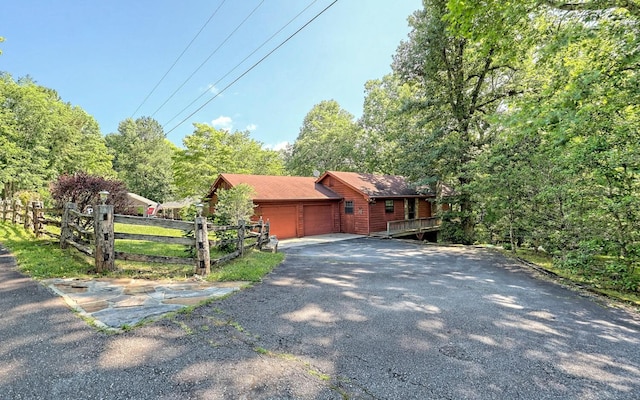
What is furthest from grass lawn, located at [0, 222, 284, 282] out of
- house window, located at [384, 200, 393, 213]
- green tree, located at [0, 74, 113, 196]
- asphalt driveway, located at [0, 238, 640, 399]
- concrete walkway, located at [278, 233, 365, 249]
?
green tree, located at [0, 74, 113, 196]

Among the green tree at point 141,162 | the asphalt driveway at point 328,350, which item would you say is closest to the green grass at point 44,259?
the asphalt driveway at point 328,350

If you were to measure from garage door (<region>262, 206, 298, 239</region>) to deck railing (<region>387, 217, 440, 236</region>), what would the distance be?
19.6ft

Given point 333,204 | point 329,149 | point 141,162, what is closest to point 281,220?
point 333,204

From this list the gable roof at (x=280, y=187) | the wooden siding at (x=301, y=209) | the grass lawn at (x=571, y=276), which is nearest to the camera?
the grass lawn at (x=571, y=276)

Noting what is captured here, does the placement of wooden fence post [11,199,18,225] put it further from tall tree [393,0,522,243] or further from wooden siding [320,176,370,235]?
tall tree [393,0,522,243]

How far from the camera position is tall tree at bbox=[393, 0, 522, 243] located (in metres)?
15.6

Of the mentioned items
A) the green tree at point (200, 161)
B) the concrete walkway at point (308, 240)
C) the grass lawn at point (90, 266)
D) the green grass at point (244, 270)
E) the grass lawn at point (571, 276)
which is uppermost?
the green tree at point (200, 161)

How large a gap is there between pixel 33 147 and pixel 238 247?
23940 millimetres

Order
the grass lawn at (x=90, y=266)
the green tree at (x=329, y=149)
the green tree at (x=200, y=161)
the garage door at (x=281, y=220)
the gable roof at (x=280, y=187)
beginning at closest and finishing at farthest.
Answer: the grass lawn at (x=90, y=266) → the garage door at (x=281, y=220) → the gable roof at (x=280, y=187) → the green tree at (x=200, y=161) → the green tree at (x=329, y=149)

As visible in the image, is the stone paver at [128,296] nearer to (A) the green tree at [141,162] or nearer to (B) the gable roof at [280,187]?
(B) the gable roof at [280,187]

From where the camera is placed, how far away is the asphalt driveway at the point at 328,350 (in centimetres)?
239

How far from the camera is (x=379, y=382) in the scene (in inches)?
101

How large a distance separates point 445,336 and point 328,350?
152 centimetres

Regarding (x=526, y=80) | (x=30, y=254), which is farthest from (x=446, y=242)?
(x=30, y=254)
